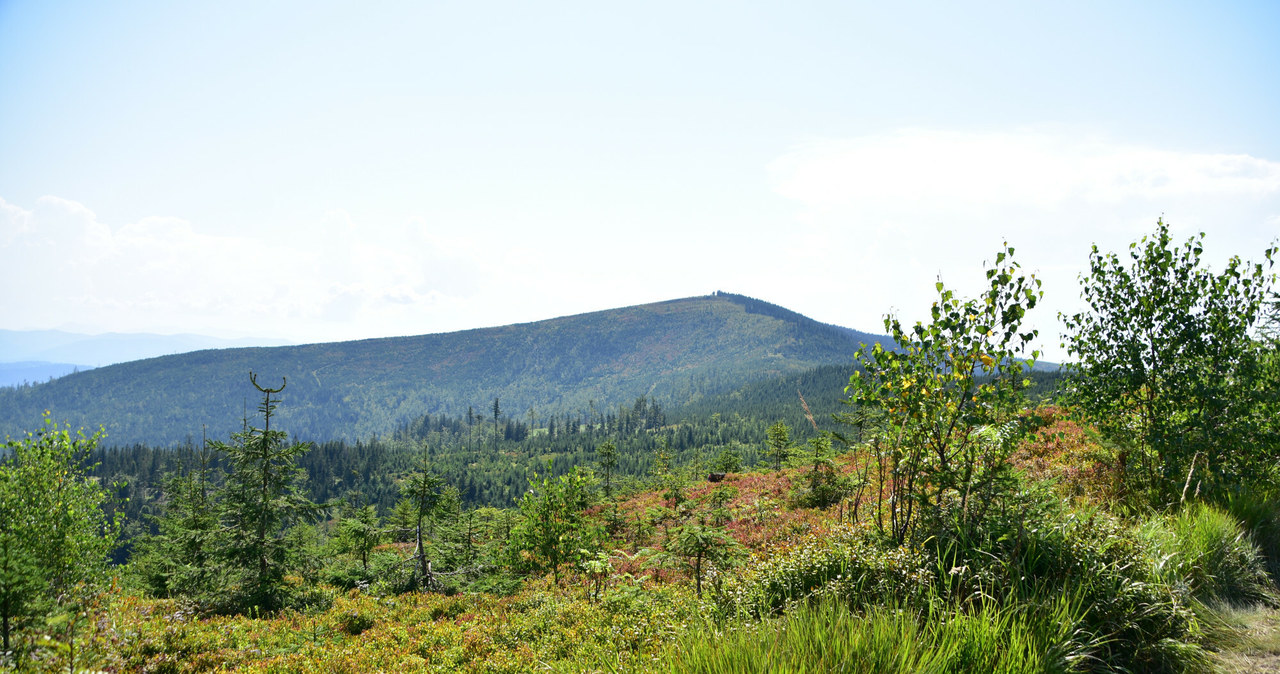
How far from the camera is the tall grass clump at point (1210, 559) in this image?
5.54m

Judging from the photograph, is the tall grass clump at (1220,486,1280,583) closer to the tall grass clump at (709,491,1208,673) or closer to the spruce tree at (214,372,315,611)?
the tall grass clump at (709,491,1208,673)

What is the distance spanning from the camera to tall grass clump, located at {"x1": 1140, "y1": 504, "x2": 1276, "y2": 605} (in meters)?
5.54

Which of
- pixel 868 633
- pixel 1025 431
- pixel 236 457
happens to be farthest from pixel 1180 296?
pixel 236 457

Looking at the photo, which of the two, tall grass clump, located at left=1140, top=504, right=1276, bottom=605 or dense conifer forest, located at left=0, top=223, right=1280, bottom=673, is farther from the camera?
tall grass clump, located at left=1140, top=504, right=1276, bottom=605

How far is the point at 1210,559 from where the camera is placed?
6004 mm

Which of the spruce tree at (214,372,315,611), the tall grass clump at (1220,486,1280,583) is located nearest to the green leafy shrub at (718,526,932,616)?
the tall grass clump at (1220,486,1280,583)

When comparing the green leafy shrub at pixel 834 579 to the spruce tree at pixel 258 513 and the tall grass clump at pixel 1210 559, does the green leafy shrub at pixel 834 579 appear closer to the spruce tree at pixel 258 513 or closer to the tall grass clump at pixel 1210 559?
the tall grass clump at pixel 1210 559

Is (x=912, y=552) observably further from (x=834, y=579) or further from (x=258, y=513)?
(x=258, y=513)

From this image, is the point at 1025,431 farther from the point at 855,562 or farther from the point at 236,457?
the point at 236,457

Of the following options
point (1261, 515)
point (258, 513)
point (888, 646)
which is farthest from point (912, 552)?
point (258, 513)

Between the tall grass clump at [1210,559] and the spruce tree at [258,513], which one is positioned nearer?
the tall grass clump at [1210,559]

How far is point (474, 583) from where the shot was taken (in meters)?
19.3

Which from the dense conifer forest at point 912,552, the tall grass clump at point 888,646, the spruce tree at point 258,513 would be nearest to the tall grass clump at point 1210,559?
the dense conifer forest at point 912,552

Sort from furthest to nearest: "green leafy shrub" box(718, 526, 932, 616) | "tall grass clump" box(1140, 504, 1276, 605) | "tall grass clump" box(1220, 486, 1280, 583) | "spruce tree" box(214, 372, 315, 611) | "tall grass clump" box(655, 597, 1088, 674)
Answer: "spruce tree" box(214, 372, 315, 611), "tall grass clump" box(1220, 486, 1280, 583), "tall grass clump" box(1140, 504, 1276, 605), "green leafy shrub" box(718, 526, 932, 616), "tall grass clump" box(655, 597, 1088, 674)
